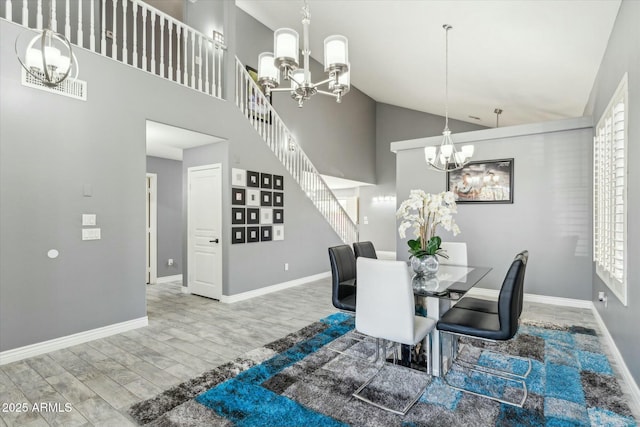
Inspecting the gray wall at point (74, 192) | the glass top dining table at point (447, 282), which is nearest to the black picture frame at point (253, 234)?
the gray wall at point (74, 192)

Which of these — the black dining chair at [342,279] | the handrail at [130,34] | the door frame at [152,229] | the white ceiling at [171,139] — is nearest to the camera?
the black dining chair at [342,279]

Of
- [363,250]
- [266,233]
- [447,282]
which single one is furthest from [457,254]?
[266,233]

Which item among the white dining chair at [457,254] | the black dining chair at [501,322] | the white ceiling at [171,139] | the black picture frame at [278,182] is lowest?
the black dining chair at [501,322]

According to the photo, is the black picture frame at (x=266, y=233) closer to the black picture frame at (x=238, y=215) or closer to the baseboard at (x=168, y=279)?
the black picture frame at (x=238, y=215)

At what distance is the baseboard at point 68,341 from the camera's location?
289 cm

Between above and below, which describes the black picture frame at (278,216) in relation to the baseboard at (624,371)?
above

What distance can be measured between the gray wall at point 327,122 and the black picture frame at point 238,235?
330 cm

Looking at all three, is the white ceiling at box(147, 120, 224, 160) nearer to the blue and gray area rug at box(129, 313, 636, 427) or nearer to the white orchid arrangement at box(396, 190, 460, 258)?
the blue and gray area rug at box(129, 313, 636, 427)

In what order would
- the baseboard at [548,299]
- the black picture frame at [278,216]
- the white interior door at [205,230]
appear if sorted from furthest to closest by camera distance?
the black picture frame at [278,216] < the white interior door at [205,230] < the baseboard at [548,299]

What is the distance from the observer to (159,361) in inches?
114

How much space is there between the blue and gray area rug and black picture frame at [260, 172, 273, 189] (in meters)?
2.94

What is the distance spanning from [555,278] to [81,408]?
561 cm

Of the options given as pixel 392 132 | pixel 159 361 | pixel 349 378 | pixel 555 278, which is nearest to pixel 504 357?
pixel 349 378

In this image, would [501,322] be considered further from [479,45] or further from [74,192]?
[74,192]
